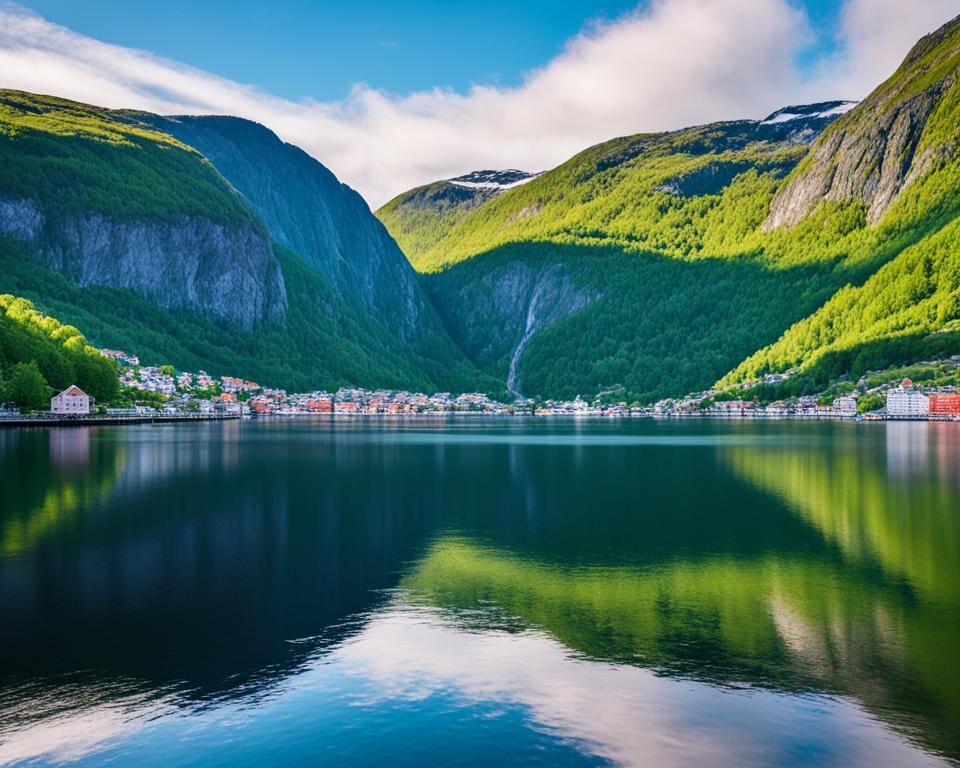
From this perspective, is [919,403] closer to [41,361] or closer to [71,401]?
[71,401]

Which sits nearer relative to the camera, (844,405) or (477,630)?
(477,630)

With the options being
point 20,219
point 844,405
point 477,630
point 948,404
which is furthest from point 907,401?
point 20,219

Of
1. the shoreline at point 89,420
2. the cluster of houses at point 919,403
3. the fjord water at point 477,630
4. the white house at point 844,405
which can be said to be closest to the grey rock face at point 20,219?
the shoreline at point 89,420

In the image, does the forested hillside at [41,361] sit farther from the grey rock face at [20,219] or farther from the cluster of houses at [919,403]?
the cluster of houses at [919,403]

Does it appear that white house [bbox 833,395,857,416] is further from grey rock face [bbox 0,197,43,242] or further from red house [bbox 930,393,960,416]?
grey rock face [bbox 0,197,43,242]

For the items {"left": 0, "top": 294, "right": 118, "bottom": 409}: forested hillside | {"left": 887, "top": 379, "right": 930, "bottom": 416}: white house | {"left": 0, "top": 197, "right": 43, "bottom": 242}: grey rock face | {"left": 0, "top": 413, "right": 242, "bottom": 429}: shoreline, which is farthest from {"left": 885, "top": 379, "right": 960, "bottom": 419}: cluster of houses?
{"left": 0, "top": 197, "right": 43, "bottom": 242}: grey rock face

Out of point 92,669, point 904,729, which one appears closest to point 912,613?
point 904,729
